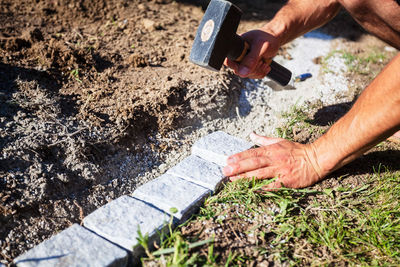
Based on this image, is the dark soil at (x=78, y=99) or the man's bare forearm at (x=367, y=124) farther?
the dark soil at (x=78, y=99)

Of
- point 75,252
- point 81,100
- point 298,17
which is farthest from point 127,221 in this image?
point 298,17

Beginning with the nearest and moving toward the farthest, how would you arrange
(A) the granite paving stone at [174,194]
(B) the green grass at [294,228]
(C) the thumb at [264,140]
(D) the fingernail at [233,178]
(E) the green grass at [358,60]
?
(B) the green grass at [294,228] < (A) the granite paving stone at [174,194] < (D) the fingernail at [233,178] < (C) the thumb at [264,140] < (E) the green grass at [358,60]

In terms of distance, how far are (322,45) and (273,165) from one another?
3050 mm

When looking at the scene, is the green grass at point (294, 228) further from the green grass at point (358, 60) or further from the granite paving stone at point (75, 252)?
the green grass at point (358, 60)

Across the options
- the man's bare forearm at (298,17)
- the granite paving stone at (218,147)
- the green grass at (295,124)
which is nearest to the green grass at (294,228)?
the granite paving stone at (218,147)

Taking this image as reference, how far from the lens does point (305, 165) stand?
2.36 m

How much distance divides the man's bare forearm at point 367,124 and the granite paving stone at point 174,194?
0.89m

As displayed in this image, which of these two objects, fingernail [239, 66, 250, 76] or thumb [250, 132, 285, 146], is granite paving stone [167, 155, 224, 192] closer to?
thumb [250, 132, 285, 146]

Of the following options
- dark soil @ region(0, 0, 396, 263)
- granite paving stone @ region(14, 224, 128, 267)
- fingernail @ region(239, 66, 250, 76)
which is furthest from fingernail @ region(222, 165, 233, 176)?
granite paving stone @ region(14, 224, 128, 267)

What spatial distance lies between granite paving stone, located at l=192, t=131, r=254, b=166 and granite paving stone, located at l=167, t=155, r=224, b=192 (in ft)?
0.19

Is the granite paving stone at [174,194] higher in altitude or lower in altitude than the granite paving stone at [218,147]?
lower

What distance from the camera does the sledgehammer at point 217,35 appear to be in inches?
88.8

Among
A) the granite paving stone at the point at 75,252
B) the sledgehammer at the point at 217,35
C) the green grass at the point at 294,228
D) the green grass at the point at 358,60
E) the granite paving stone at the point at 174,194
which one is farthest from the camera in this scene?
the green grass at the point at 358,60

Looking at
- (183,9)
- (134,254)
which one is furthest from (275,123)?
(183,9)
